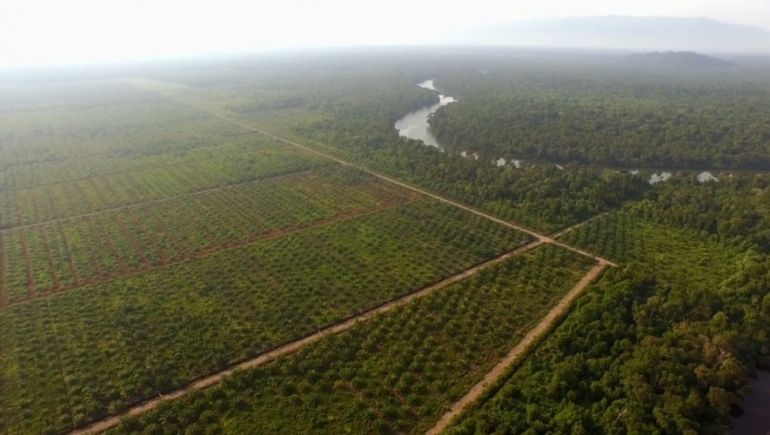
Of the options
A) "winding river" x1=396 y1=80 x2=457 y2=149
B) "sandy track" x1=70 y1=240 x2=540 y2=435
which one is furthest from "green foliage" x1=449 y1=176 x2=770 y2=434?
"winding river" x1=396 y1=80 x2=457 y2=149

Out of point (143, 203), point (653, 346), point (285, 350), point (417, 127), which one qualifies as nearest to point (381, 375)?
point (285, 350)

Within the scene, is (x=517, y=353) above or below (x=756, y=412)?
→ above

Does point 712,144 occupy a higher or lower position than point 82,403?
higher

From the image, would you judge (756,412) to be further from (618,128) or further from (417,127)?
(417,127)

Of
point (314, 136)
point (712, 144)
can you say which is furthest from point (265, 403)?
point (712, 144)

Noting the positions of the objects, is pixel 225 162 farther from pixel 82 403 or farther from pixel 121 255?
pixel 82 403

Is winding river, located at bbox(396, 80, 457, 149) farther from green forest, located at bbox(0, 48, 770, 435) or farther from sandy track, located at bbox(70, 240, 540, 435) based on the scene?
sandy track, located at bbox(70, 240, 540, 435)
